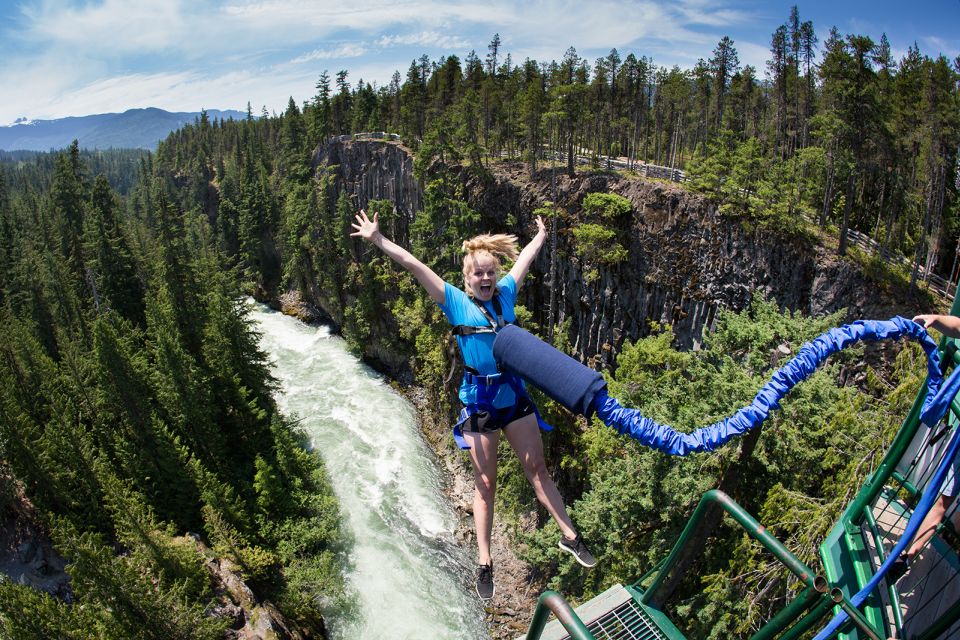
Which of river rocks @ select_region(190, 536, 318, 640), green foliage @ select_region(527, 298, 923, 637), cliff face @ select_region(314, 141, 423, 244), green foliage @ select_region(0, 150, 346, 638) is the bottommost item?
river rocks @ select_region(190, 536, 318, 640)

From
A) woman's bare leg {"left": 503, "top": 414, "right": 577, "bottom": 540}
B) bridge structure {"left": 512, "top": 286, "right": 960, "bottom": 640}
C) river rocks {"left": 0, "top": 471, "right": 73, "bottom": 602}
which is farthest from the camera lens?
river rocks {"left": 0, "top": 471, "right": 73, "bottom": 602}

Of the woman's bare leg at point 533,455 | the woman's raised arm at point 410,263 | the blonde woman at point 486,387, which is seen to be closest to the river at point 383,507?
the blonde woman at point 486,387

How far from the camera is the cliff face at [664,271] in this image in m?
22.4

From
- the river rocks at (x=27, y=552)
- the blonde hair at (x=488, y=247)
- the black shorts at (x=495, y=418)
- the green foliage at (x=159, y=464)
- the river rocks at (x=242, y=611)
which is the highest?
the blonde hair at (x=488, y=247)

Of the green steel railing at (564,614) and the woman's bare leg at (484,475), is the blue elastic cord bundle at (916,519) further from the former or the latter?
the woman's bare leg at (484,475)

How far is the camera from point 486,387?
510 cm

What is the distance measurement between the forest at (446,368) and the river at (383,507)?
5.12ft

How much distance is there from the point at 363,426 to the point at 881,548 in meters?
32.5

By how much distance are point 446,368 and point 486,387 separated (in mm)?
30160

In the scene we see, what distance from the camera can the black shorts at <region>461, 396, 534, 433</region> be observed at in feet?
17.0

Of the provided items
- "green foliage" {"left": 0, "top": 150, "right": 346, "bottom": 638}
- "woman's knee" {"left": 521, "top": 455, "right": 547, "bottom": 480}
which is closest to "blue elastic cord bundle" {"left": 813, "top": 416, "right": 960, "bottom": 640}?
"woman's knee" {"left": 521, "top": 455, "right": 547, "bottom": 480}

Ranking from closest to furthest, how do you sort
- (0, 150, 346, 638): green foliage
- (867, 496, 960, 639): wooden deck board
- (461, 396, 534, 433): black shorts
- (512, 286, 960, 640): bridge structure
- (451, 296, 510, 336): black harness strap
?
(512, 286, 960, 640): bridge structure
(867, 496, 960, 639): wooden deck board
(451, 296, 510, 336): black harness strap
(461, 396, 534, 433): black shorts
(0, 150, 346, 638): green foliage

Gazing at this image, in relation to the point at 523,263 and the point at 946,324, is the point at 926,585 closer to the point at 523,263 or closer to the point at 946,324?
the point at 946,324

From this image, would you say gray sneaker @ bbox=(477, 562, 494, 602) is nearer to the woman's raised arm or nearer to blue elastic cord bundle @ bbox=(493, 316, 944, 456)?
blue elastic cord bundle @ bbox=(493, 316, 944, 456)
